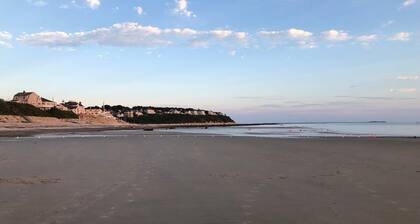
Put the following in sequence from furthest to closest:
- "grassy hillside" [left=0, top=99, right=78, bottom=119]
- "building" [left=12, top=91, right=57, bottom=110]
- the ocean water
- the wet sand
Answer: "building" [left=12, top=91, right=57, bottom=110]
"grassy hillside" [left=0, top=99, right=78, bottom=119]
the ocean water
the wet sand

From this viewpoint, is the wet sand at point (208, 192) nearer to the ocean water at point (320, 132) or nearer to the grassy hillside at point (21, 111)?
the ocean water at point (320, 132)

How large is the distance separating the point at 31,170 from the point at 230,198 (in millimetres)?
7279

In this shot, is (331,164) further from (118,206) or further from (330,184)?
(118,206)

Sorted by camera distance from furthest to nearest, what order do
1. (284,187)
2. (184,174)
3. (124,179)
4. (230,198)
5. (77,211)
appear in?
1. (184,174)
2. (124,179)
3. (284,187)
4. (230,198)
5. (77,211)

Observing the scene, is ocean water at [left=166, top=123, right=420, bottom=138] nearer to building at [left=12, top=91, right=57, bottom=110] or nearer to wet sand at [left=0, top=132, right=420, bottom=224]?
wet sand at [left=0, top=132, right=420, bottom=224]

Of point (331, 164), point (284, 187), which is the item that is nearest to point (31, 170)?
point (284, 187)

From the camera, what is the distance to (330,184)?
10.5 meters

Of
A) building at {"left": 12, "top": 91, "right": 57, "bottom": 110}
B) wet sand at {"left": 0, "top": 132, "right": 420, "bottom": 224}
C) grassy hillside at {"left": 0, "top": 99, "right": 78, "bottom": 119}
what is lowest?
wet sand at {"left": 0, "top": 132, "right": 420, "bottom": 224}

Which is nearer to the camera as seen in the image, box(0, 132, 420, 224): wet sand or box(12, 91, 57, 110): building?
box(0, 132, 420, 224): wet sand

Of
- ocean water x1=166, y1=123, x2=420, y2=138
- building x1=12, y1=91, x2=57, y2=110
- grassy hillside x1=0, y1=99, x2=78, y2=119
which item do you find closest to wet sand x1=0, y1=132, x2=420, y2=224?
ocean water x1=166, y1=123, x2=420, y2=138

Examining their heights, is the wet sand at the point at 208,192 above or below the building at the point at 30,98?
below

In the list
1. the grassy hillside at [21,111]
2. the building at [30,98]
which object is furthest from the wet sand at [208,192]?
the building at [30,98]

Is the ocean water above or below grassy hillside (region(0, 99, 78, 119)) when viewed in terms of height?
below

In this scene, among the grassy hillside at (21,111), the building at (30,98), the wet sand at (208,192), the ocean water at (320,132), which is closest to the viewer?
the wet sand at (208,192)
